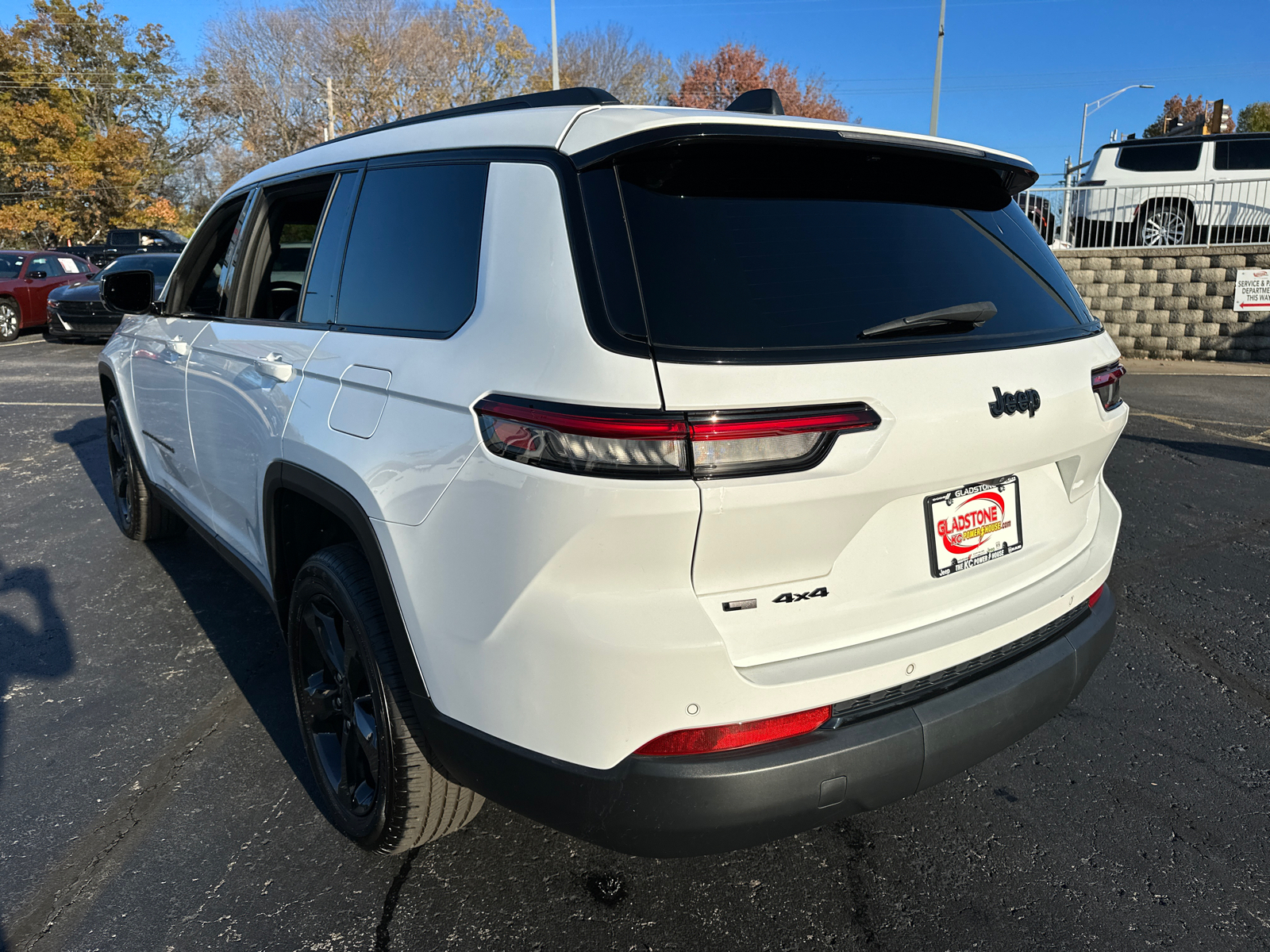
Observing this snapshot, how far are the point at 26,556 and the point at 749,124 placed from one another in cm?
475

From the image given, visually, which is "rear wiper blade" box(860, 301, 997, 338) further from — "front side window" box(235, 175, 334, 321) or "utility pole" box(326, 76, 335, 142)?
"utility pole" box(326, 76, 335, 142)

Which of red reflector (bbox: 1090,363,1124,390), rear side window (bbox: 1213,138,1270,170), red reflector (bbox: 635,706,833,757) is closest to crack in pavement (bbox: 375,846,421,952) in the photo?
red reflector (bbox: 635,706,833,757)

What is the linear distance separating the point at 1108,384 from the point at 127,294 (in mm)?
4041

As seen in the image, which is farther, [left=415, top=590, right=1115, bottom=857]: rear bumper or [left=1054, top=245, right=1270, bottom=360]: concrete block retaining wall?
[left=1054, top=245, right=1270, bottom=360]: concrete block retaining wall

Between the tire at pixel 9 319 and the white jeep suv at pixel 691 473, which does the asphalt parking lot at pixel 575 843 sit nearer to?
the white jeep suv at pixel 691 473

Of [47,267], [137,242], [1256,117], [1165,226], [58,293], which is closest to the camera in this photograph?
[1165,226]

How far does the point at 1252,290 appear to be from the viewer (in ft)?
40.1

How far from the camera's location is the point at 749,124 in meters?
1.85

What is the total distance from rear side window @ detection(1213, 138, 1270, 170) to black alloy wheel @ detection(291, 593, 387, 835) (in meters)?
15.4

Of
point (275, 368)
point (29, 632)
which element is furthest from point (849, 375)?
point (29, 632)

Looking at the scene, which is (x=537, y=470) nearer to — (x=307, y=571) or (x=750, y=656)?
Answer: (x=750, y=656)

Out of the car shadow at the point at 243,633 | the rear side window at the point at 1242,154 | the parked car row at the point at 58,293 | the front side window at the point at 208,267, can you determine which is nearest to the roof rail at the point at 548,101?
the front side window at the point at 208,267

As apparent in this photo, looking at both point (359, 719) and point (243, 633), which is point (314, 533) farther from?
point (243, 633)

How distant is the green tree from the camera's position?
55594mm
